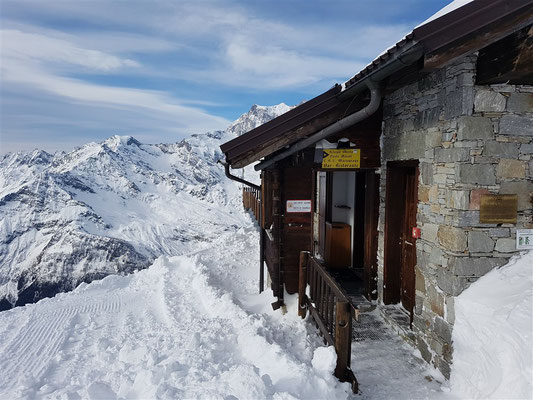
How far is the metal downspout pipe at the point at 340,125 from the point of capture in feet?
14.8

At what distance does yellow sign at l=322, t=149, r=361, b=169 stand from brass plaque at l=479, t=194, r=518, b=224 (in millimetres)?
2274

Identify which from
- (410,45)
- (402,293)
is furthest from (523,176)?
(402,293)

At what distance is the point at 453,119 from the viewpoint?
3.90 m

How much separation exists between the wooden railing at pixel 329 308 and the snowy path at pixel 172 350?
201 millimetres

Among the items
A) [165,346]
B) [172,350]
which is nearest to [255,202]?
[165,346]

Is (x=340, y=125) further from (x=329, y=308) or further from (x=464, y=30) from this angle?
(x=329, y=308)

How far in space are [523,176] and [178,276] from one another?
835 cm

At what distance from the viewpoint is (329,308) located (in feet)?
14.2

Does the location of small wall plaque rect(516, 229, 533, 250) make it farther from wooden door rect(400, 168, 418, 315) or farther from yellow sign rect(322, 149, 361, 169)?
yellow sign rect(322, 149, 361, 169)

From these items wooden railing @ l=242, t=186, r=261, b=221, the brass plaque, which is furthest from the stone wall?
wooden railing @ l=242, t=186, r=261, b=221

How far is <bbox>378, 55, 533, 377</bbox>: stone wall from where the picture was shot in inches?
147

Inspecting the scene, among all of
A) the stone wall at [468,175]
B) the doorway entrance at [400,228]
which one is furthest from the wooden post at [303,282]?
the stone wall at [468,175]

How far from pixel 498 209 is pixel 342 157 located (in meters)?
2.49

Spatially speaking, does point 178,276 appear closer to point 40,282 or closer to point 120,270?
point 120,270
